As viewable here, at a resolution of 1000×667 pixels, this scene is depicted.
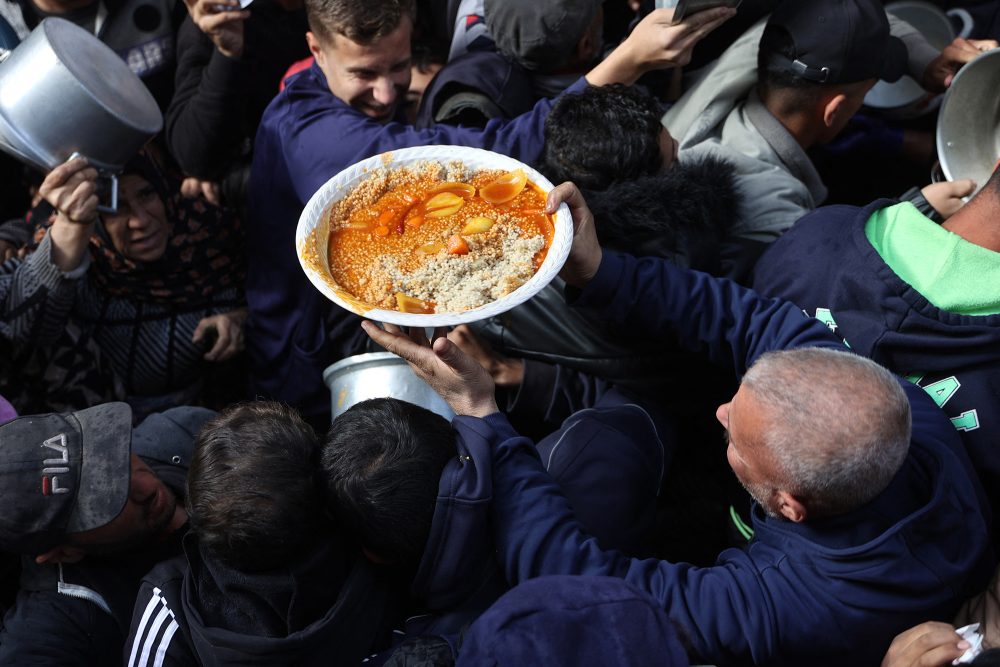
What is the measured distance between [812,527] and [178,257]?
246cm

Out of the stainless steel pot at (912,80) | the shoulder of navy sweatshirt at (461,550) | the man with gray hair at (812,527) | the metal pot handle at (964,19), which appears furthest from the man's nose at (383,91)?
the metal pot handle at (964,19)

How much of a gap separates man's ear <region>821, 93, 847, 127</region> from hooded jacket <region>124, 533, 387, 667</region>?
7.78 ft

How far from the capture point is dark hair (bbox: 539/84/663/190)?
2.25 m

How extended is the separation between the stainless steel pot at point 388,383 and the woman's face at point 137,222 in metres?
1.01

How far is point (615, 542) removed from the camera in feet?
6.50

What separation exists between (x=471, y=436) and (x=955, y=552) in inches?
45.3

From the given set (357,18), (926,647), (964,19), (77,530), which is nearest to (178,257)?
(357,18)

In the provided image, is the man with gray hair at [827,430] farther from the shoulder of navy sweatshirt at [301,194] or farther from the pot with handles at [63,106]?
the pot with handles at [63,106]

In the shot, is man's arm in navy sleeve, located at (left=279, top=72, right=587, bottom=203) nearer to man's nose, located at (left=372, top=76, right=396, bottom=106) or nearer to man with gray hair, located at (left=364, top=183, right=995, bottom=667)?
man's nose, located at (left=372, top=76, right=396, bottom=106)

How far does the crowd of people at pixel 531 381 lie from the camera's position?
165 cm

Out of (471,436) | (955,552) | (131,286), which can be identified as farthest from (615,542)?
(131,286)

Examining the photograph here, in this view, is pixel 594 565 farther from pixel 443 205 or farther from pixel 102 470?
pixel 102 470

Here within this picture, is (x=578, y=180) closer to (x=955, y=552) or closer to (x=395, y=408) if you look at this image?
(x=395, y=408)

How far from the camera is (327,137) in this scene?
259 centimetres
